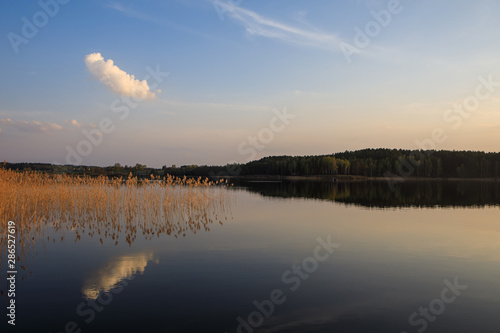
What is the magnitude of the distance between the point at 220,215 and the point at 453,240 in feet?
51.1

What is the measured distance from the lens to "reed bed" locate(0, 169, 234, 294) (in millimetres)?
17453

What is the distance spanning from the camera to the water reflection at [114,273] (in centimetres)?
984

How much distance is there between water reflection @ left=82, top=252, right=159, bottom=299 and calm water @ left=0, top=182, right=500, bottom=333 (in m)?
0.04

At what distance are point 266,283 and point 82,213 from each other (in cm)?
1731

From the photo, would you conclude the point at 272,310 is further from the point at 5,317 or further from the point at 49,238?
the point at 49,238

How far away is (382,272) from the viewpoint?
1165cm

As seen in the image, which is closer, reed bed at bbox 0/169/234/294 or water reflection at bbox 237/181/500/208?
reed bed at bbox 0/169/234/294
